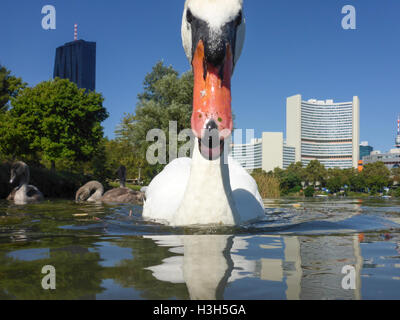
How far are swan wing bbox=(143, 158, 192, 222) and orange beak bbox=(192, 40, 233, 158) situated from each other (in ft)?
5.47

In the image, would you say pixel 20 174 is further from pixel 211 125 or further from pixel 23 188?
pixel 211 125

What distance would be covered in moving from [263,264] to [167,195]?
3.41 m

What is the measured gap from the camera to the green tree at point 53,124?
28.6 metres

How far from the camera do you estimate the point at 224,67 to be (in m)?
3.54

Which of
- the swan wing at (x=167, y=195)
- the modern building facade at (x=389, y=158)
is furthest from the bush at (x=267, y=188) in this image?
the modern building facade at (x=389, y=158)

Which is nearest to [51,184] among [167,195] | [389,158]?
[167,195]

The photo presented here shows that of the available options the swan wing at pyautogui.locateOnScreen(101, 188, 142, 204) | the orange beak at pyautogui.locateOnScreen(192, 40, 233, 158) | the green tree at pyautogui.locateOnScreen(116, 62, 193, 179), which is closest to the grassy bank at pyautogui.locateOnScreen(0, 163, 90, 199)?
the green tree at pyautogui.locateOnScreen(116, 62, 193, 179)

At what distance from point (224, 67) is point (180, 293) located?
2.55 meters

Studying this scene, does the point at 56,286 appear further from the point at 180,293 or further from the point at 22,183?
the point at 22,183

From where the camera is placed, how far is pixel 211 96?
3395 mm

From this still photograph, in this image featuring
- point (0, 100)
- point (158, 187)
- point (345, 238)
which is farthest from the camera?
point (0, 100)

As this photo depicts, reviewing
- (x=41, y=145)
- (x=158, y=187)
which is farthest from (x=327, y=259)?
(x=41, y=145)

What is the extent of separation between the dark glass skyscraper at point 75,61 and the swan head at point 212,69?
49837mm

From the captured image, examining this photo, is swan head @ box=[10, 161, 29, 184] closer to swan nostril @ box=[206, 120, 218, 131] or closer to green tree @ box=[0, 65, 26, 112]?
swan nostril @ box=[206, 120, 218, 131]
